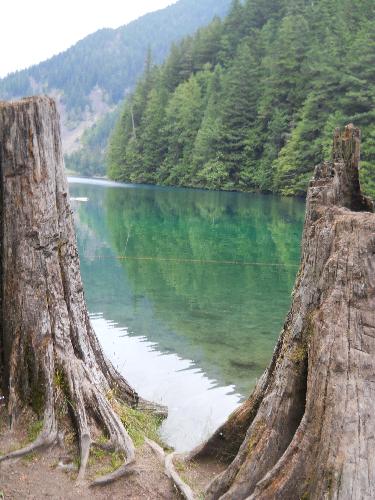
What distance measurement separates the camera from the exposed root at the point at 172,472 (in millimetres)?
4805

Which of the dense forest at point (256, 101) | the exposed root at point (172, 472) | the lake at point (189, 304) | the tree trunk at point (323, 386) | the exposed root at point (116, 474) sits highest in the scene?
the dense forest at point (256, 101)

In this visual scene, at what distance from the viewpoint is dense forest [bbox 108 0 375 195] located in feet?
160

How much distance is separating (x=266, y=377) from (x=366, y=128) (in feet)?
142

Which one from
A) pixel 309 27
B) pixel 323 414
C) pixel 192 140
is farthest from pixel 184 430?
pixel 192 140

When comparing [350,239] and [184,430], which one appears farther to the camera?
[184,430]

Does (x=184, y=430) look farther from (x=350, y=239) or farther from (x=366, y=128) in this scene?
(x=366, y=128)

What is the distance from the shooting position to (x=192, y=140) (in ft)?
252

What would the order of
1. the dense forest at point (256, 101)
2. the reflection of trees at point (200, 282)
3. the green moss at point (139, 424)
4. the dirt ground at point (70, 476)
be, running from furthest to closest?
the dense forest at point (256, 101) < the reflection of trees at point (200, 282) < the green moss at point (139, 424) < the dirt ground at point (70, 476)

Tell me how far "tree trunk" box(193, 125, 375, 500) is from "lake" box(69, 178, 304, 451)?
112 inches

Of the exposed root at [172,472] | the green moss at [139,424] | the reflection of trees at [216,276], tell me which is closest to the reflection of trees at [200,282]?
the reflection of trees at [216,276]

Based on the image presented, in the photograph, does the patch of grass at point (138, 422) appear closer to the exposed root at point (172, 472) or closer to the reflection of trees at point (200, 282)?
the exposed root at point (172, 472)

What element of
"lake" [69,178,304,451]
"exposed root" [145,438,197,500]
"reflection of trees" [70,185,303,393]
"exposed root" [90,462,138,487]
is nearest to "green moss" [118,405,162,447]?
"exposed root" [145,438,197,500]

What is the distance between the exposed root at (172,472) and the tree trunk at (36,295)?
0.34m

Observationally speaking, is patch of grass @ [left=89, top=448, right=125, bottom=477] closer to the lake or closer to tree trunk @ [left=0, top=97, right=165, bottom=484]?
tree trunk @ [left=0, top=97, right=165, bottom=484]
